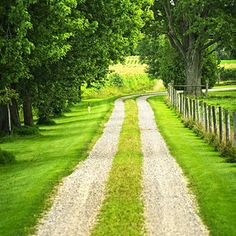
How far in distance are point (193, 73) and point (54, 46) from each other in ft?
122

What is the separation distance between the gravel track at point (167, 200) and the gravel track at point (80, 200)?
A: 1.26m

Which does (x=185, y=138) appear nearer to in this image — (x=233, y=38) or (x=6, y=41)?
(x=6, y=41)

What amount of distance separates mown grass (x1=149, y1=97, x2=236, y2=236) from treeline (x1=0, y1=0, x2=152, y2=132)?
6.93 m

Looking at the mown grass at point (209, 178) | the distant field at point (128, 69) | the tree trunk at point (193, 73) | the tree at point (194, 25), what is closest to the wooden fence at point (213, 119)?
the mown grass at point (209, 178)

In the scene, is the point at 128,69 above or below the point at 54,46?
below

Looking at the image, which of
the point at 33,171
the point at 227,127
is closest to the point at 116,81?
the point at 227,127

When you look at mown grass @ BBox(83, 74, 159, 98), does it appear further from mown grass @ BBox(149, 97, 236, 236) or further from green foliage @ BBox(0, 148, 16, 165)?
green foliage @ BBox(0, 148, 16, 165)

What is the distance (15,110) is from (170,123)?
389 inches

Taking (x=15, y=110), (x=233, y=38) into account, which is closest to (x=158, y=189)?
(x=15, y=110)

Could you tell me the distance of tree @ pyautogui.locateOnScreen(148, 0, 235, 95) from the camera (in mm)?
52906

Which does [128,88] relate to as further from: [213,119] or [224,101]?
[213,119]

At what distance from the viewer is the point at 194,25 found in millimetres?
54094

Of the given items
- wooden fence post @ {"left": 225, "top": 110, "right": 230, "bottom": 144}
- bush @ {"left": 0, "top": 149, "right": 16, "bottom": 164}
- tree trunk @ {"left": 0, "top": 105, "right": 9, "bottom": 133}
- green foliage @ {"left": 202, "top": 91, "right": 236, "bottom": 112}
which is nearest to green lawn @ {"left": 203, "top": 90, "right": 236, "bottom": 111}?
green foliage @ {"left": 202, "top": 91, "right": 236, "bottom": 112}

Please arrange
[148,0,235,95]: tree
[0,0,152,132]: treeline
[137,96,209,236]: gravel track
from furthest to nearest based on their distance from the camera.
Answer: [148,0,235,95]: tree < [0,0,152,132]: treeline < [137,96,209,236]: gravel track
